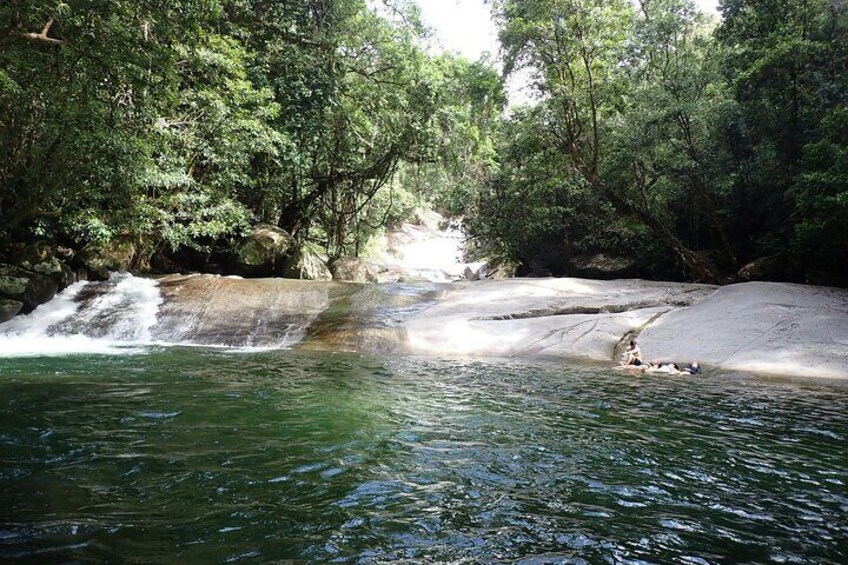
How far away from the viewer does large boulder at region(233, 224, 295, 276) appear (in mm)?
22547


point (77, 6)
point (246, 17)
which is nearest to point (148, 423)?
point (77, 6)

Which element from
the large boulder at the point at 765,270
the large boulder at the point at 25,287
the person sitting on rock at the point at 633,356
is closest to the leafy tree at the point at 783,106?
the large boulder at the point at 765,270

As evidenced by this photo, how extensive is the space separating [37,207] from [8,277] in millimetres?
2171

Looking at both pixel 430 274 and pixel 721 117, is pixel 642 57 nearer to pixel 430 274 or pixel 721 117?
pixel 721 117

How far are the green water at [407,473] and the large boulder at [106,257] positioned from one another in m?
9.57

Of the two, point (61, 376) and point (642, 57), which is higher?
point (642, 57)

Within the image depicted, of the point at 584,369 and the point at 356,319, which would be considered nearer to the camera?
the point at 584,369

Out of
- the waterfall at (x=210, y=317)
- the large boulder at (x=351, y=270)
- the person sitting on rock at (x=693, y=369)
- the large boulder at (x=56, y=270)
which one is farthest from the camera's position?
the large boulder at (x=351, y=270)

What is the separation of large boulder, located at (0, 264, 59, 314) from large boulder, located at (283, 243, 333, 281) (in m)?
8.57

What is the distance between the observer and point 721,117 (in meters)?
19.1

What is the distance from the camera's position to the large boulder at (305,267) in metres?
22.2

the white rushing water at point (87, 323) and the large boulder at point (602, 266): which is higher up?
the large boulder at point (602, 266)

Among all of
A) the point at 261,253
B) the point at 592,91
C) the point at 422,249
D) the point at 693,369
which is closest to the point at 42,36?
the point at 693,369

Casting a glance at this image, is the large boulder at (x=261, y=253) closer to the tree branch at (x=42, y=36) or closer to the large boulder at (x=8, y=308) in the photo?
the large boulder at (x=8, y=308)
